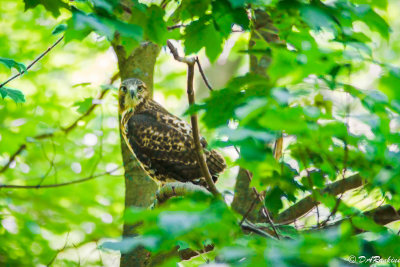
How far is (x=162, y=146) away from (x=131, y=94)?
23.4 inches

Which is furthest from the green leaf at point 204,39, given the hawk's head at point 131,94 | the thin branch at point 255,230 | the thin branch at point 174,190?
the hawk's head at point 131,94

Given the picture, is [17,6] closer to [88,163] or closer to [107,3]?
[88,163]

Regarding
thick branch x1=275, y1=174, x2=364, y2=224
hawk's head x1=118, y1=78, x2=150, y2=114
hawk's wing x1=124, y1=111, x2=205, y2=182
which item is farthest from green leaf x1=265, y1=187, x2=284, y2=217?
hawk's head x1=118, y1=78, x2=150, y2=114

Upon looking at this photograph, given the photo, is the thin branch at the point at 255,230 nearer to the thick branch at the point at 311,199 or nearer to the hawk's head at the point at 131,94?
the thick branch at the point at 311,199

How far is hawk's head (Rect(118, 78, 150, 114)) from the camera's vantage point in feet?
15.0

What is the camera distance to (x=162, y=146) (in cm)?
481

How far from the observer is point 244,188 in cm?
456

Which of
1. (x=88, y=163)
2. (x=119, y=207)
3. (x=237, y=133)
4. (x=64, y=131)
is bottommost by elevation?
(x=119, y=207)

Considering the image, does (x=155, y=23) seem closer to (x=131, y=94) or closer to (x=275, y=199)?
(x=275, y=199)

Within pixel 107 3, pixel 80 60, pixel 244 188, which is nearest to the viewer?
pixel 107 3

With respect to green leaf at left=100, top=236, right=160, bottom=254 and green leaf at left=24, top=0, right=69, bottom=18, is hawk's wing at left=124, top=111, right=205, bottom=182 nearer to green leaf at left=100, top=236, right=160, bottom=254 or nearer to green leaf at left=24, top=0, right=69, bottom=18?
green leaf at left=24, top=0, right=69, bottom=18

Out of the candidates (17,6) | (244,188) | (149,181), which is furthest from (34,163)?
(244,188)

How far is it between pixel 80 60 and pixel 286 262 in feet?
20.8

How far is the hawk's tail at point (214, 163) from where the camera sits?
4.59m
